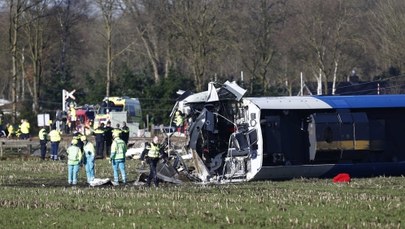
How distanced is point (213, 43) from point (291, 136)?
37.6m

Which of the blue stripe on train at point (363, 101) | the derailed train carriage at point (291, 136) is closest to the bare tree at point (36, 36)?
the derailed train carriage at point (291, 136)

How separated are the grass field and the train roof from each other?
263 cm

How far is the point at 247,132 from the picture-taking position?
30.6m

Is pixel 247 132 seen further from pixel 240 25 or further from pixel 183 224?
pixel 240 25

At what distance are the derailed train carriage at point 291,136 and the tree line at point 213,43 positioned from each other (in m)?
36.0

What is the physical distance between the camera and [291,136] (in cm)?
3133

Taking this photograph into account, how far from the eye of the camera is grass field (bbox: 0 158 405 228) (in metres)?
17.8

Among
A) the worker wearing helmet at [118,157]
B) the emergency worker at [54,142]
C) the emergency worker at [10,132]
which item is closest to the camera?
the worker wearing helmet at [118,157]

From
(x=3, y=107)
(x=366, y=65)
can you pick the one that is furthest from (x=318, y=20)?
(x=3, y=107)

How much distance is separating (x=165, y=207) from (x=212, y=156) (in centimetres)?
1163

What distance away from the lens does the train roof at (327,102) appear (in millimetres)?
30953

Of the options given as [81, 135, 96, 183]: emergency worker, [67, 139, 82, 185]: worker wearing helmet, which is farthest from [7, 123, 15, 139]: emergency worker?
[67, 139, 82, 185]: worker wearing helmet

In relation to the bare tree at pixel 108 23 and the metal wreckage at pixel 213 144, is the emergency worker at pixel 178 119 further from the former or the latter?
the bare tree at pixel 108 23

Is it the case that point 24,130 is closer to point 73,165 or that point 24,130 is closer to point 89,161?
point 89,161
